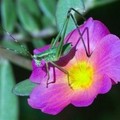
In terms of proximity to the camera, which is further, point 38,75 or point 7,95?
point 7,95

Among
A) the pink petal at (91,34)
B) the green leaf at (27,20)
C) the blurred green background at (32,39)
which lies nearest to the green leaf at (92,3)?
the blurred green background at (32,39)

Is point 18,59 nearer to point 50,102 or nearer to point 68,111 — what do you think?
point 50,102

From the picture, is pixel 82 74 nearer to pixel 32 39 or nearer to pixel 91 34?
pixel 91 34

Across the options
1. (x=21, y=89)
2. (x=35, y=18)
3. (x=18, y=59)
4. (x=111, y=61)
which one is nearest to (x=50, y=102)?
(x=21, y=89)

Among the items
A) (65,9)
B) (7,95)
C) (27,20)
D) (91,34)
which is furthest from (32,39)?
(91,34)

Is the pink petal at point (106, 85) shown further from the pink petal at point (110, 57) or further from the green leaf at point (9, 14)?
the green leaf at point (9, 14)

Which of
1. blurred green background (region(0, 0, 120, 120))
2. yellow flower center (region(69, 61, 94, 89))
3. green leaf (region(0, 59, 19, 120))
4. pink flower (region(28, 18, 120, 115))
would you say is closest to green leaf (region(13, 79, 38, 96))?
pink flower (region(28, 18, 120, 115))
